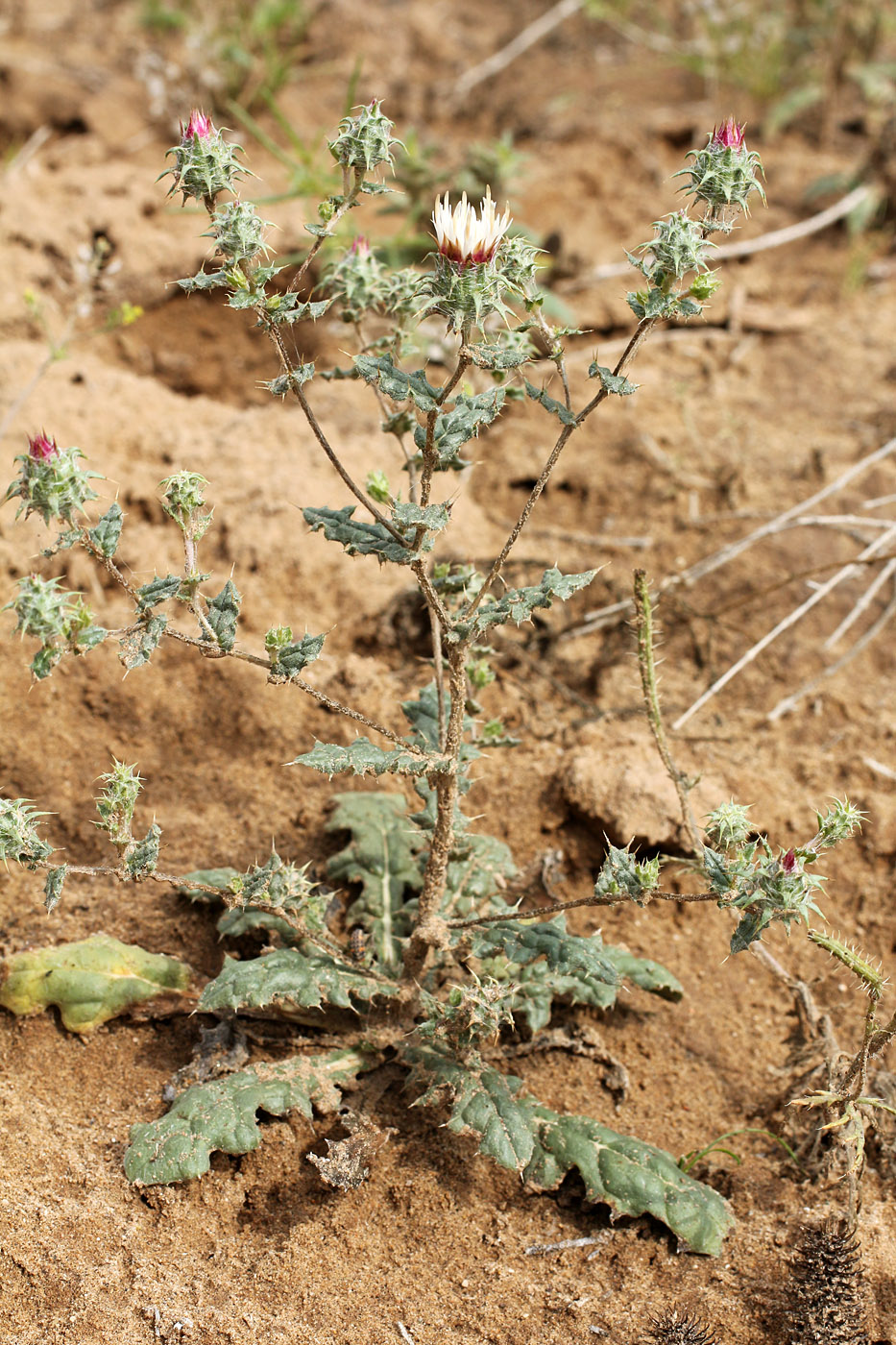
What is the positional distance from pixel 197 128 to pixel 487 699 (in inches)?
84.9

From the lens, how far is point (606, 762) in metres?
3.25

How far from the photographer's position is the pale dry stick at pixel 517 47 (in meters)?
7.07

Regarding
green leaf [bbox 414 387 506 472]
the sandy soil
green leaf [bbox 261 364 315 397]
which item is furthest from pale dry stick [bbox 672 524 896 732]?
green leaf [bbox 261 364 315 397]

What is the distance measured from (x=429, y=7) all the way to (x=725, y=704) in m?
6.20

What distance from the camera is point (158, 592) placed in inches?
77.9

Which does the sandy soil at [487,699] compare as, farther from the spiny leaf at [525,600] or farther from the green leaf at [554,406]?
the green leaf at [554,406]

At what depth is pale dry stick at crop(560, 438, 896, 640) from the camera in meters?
3.58

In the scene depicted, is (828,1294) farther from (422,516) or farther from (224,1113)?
(422,516)

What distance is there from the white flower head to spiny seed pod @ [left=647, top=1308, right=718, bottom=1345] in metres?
1.95

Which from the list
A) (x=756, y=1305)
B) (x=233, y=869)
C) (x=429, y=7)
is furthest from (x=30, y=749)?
(x=429, y=7)

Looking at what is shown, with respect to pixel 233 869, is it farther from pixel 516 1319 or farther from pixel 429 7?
pixel 429 7

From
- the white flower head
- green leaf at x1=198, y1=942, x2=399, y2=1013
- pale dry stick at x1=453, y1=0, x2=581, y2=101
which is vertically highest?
pale dry stick at x1=453, y1=0, x2=581, y2=101

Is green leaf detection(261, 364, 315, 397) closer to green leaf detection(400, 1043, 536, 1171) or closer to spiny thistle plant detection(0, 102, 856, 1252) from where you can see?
spiny thistle plant detection(0, 102, 856, 1252)

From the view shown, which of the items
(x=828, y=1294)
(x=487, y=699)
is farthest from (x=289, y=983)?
(x=487, y=699)
